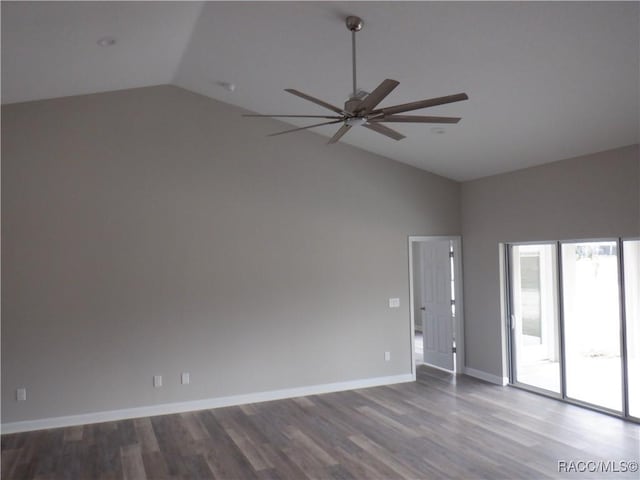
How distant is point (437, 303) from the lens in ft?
25.4

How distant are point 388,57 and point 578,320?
12.8 feet

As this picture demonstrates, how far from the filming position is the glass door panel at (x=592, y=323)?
5.36 meters

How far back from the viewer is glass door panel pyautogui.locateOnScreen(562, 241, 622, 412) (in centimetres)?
536

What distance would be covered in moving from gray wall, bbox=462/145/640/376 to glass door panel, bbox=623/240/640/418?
0.87 ft

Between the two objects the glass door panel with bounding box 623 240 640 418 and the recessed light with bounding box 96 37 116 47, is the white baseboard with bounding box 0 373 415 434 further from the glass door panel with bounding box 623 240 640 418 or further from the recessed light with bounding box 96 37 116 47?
the recessed light with bounding box 96 37 116 47

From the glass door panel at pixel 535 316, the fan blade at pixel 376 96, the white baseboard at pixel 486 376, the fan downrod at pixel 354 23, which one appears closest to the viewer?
the fan blade at pixel 376 96

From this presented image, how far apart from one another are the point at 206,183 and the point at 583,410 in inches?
205

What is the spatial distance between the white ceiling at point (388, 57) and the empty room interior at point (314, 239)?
0.03 m

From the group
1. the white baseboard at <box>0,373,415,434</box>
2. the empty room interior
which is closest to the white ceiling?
the empty room interior

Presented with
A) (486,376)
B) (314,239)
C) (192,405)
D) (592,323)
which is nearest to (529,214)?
(592,323)

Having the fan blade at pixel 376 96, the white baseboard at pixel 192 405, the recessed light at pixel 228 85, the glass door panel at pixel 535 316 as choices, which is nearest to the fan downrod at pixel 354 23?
the fan blade at pixel 376 96

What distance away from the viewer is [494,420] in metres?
5.21

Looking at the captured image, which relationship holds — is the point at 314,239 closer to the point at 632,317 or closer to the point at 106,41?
the point at 106,41

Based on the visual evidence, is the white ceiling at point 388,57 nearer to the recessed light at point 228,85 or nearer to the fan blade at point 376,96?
the recessed light at point 228,85
